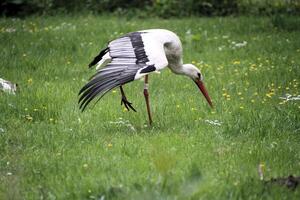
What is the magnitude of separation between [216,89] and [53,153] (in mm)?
3411

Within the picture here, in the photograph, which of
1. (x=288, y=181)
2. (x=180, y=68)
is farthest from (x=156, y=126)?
(x=288, y=181)

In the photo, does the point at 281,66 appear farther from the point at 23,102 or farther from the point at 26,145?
the point at 26,145

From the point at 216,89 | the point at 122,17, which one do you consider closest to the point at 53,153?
the point at 216,89

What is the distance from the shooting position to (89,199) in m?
5.01

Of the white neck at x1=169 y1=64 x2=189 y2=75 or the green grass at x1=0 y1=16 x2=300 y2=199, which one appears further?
the white neck at x1=169 y1=64 x2=189 y2=75

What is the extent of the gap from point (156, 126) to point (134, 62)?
1.04 metres

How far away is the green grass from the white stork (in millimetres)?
434

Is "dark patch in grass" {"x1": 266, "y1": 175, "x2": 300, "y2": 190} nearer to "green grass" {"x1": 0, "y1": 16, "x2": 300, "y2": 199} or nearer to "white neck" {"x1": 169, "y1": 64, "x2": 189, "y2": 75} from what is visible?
"green grass" {"x1": 0, "y1": 16, "x2": 300, "y2": 199}

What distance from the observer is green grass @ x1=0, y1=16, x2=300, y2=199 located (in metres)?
5.22

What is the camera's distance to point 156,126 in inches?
289

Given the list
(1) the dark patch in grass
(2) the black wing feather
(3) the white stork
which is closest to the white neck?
(3) the white stork

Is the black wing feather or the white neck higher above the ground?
the black wing feather

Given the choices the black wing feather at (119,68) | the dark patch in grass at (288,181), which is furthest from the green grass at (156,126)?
the black wing feather at (119,68)

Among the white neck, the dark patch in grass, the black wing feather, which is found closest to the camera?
the dark patch in grass
